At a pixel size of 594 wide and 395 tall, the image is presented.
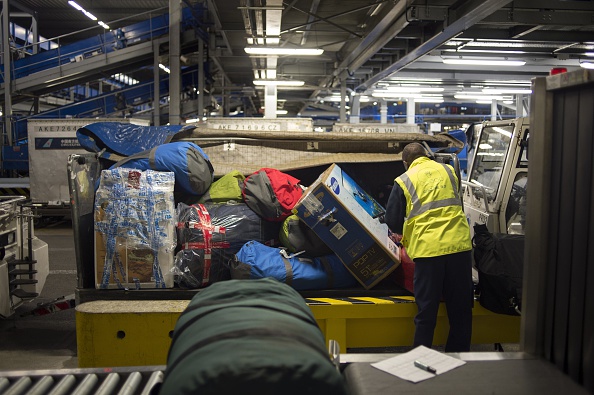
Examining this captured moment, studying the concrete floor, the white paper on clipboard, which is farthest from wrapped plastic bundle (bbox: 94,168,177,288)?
the white paper on clipboard

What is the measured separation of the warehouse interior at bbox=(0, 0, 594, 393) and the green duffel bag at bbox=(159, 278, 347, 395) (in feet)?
14.2

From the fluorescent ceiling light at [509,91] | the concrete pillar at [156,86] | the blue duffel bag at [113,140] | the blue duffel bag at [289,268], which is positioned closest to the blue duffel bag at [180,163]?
the blue duffel bag at [113,140]

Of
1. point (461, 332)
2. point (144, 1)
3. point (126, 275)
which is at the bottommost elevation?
point (461, 332)

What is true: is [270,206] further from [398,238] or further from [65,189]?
[65,189]

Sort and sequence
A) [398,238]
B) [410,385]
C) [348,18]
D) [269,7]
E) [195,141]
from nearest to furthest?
[410,385], [398,238], [195,141], [269,7], [348,18]

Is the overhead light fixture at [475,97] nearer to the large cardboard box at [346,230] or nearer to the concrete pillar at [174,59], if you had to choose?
the concrete pillar at [174,59]

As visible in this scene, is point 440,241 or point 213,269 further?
point 213,269

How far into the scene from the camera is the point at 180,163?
4703mm

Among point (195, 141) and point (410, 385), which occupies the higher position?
point (195, 141)

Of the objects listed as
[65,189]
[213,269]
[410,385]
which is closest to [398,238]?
[213,269]

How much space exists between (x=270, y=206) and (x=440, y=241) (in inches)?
56.3

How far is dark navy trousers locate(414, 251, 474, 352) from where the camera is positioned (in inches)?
167

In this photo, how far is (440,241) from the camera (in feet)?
13.9

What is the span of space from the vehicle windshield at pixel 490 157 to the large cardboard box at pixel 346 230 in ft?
7.87
